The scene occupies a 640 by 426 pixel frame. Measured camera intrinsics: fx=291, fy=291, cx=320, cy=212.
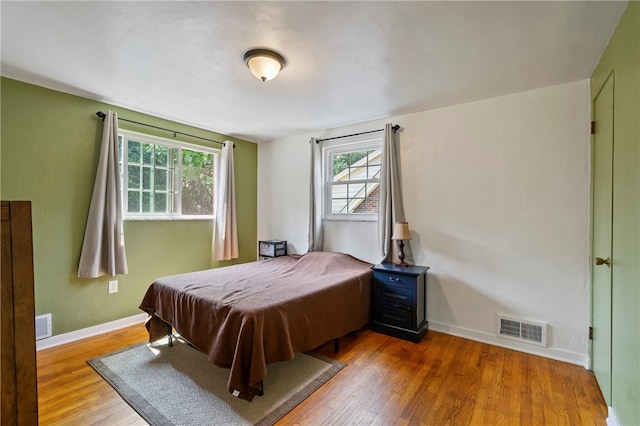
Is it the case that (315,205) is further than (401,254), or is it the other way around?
(315,205)

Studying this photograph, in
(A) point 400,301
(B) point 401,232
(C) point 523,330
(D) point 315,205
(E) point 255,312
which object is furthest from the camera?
(D) point 315,205

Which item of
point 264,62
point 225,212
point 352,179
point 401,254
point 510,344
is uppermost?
point 264,62

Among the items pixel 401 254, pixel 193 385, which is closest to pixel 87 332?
pixel 193 385

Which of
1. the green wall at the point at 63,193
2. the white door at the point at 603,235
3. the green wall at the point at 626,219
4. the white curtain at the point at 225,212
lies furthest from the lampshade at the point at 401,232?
the green wall at the point at 63,193

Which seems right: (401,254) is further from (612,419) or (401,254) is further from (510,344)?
(612,419)

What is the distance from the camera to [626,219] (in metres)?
1.53

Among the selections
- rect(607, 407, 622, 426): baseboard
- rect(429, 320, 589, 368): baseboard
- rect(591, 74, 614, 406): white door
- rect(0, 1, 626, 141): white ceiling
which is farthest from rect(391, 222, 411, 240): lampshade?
rect(607, 407, 622, 426): baseboard

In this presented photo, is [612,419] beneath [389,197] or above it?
beneath

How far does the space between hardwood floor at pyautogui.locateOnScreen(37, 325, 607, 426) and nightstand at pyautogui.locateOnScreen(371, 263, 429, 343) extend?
194 mm

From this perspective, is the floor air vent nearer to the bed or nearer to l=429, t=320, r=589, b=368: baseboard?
l=429, t=320, r=589, b=368: baseboard

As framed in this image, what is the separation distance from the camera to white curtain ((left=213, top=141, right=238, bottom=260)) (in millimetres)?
3977

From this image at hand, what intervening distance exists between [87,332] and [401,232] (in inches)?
128

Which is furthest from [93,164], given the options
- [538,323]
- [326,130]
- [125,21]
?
[538,323]

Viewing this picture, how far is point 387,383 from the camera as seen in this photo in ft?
6.76
